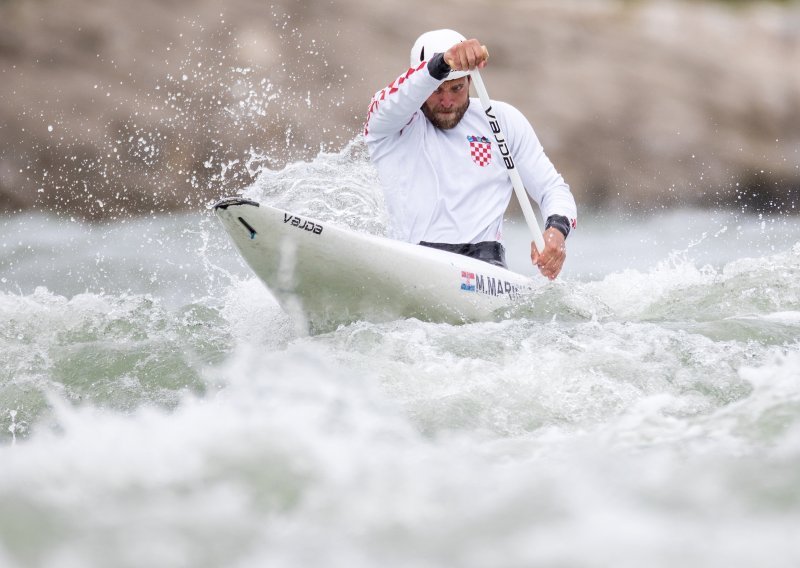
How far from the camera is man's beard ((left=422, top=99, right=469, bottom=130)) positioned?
4.52 m

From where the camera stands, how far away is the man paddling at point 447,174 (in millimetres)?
4465

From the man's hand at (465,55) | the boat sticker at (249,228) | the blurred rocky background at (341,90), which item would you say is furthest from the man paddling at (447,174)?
the blurred rocky background at (341,90)

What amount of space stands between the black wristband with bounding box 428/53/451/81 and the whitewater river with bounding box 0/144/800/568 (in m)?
1.01

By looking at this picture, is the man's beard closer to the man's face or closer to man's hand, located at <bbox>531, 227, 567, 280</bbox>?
the man's face

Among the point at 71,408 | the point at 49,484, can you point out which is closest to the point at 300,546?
the point at 49,484

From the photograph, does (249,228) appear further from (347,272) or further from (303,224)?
(347,272)

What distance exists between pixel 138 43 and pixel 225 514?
35.6 ft

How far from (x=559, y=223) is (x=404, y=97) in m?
0.88

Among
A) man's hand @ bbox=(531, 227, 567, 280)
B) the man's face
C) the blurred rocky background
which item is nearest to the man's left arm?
man's hand @ bbox=(531, 227, 567, 280)

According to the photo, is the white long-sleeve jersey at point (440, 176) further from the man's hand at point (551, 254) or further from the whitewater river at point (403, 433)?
the whitewater river at point (403, 433)

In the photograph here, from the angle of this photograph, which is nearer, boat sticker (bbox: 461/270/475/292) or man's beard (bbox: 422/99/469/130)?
boat sticker (bbox: 461/270/475/292)

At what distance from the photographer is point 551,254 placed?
4398mm

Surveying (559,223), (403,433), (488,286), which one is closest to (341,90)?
(559,223)

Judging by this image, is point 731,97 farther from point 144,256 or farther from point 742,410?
point 742,410
